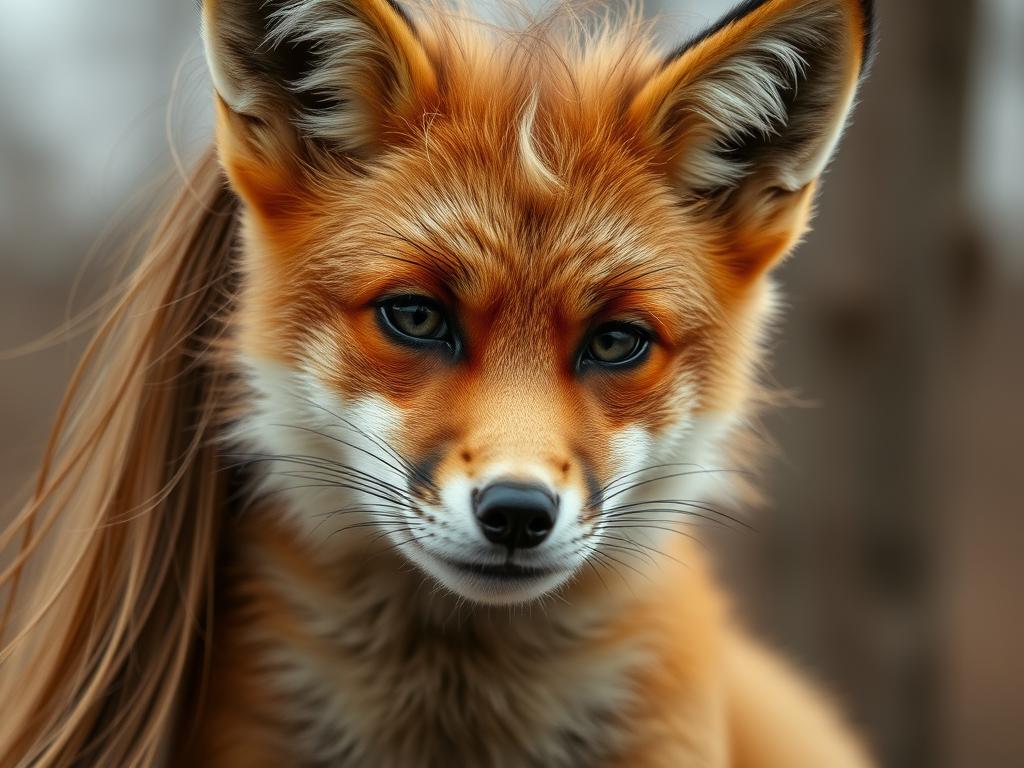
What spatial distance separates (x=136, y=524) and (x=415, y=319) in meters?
0.65

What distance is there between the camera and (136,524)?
1819mm

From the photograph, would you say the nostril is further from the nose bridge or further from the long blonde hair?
the long blonde hair

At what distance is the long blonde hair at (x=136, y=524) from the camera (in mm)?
1771

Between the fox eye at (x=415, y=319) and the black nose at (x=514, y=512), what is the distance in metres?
0.32

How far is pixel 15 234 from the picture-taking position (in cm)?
775

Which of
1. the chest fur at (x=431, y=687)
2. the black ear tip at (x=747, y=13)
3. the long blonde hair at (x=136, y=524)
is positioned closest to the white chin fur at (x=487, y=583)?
the chest fur at (x=431, y=687)

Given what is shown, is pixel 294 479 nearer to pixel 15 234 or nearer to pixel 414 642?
pixel 414 642

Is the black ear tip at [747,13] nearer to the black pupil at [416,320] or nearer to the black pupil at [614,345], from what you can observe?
the black pupil at [614,345]

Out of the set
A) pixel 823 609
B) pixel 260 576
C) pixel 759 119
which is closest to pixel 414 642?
pixel 260 576

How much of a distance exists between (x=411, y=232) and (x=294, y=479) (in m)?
0.53

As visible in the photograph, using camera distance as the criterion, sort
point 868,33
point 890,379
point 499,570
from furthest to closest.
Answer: point 890,379 < point 868,33 < point 499,570

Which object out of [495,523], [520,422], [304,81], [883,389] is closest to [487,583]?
[495,523]

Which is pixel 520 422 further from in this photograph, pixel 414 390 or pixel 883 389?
pixel 883 389

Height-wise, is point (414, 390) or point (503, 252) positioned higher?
point (503, 252)
